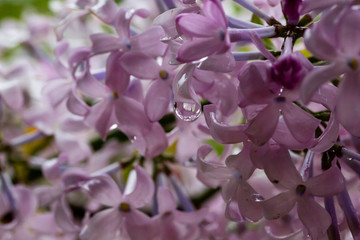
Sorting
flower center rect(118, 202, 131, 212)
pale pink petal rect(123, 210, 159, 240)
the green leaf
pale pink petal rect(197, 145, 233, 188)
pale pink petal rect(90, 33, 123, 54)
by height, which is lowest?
the green leaf

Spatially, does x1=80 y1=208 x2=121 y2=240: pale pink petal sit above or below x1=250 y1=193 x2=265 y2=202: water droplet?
below

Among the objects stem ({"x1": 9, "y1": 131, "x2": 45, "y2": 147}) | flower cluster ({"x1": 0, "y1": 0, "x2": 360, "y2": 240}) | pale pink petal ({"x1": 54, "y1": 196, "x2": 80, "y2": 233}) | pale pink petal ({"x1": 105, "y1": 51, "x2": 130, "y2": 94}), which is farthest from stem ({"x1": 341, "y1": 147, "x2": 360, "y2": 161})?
stem ({"x1": 9, "y1": 131, "x2": 45, "y2": 147})

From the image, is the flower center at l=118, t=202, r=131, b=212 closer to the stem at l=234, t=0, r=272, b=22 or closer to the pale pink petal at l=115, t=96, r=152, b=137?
the pale pink petal at l=115, t=96, r=152, b=137

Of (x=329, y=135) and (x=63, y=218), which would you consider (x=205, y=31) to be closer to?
(x=329, y=135)

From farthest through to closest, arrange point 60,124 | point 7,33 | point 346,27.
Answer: point 7,33
point 60,124
point 346,27

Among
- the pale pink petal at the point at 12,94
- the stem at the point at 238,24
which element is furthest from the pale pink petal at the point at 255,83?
the pale pink petal at the point at 12,94

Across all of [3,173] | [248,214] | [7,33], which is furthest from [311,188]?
[7,33]

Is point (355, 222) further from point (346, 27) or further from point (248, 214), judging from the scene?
point (346, 27)

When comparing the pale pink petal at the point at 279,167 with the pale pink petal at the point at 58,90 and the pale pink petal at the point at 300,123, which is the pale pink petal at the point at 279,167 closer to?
the pale pink petal at the point at 300,123
